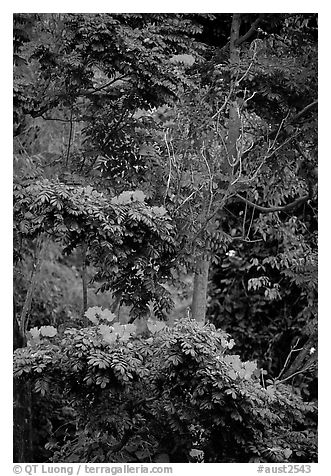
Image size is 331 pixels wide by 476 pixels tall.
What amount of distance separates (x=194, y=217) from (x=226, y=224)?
4.63 feet

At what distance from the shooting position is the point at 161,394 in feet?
9.70

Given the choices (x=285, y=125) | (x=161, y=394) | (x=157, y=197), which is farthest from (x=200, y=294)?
(x=285, y=125)

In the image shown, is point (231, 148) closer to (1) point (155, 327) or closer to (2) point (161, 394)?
(1) point (155, 327)

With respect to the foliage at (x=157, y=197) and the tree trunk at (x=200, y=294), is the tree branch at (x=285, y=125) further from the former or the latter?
the tree trunk at (x=200, y=294)

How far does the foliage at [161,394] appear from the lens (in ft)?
9.11

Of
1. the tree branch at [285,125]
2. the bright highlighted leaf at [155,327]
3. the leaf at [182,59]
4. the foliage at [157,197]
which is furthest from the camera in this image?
the tree branch at [285,125]

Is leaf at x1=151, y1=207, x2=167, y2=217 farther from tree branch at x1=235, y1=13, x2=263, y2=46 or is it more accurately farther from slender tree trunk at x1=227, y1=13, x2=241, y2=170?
tree branch at x1=235, y1=13, x2=263, y2=46

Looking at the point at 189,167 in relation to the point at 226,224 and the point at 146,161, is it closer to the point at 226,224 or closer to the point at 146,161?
the point at 146,161

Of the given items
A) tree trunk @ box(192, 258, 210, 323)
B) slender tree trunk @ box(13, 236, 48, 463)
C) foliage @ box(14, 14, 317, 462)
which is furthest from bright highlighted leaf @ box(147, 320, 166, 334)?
slender tree trunk @ box(13, 236, 48, 463)

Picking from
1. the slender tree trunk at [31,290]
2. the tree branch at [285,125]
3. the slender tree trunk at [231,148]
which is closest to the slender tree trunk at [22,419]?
the slender tree trunk at [31,290]

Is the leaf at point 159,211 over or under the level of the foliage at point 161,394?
over

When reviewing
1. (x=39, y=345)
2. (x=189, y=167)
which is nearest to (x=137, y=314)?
(x=39, y=345)
